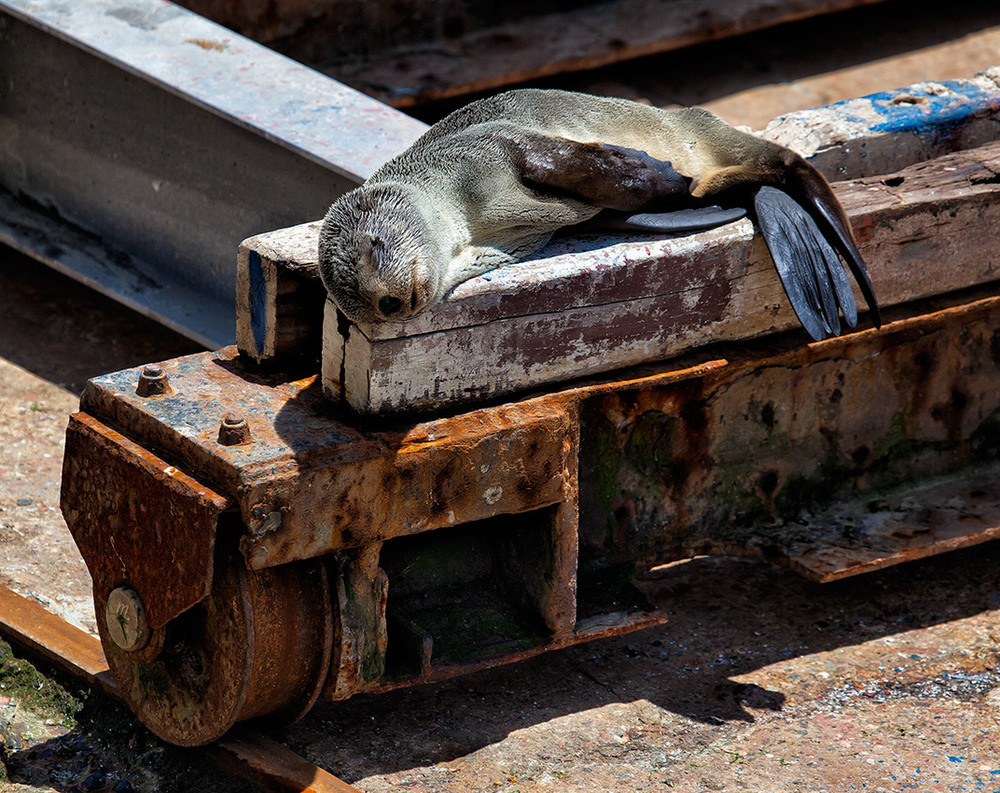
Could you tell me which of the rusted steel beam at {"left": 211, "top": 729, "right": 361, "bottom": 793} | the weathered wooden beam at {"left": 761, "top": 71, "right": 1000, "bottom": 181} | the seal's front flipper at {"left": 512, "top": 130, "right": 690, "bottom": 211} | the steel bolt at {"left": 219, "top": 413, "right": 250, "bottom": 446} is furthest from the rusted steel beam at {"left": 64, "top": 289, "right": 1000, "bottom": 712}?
the weathered wooden beam at {"left": 761, "top": 71, "right": 1000, "bottom": 181}

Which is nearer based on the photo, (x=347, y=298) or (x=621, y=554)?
(x=347, y=298)

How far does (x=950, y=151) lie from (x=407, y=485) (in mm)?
2156

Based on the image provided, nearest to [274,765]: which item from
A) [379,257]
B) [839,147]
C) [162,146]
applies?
[379,257]

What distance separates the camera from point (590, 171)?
3.24 m

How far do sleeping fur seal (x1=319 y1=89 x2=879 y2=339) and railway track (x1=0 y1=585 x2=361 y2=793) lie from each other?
3.07ft

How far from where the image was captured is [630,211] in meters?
3.31

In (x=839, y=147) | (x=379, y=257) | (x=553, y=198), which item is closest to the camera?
(x=379, y=257)

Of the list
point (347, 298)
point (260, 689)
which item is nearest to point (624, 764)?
point (260, 689)

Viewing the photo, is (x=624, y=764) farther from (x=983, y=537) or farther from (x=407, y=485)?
(x=983, y=537)

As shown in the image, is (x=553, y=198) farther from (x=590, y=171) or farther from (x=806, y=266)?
(x=806, y=266)

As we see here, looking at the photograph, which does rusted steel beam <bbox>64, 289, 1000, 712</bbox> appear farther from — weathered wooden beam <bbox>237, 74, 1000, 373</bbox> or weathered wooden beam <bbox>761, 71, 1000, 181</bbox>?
weathered wooden beam <bbox>761, 71, 1000, 181</bbox>

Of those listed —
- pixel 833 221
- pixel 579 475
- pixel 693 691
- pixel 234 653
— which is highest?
pixel 833 221

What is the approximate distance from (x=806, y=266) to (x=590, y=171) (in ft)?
1.77

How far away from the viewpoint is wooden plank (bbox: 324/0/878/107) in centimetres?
644
